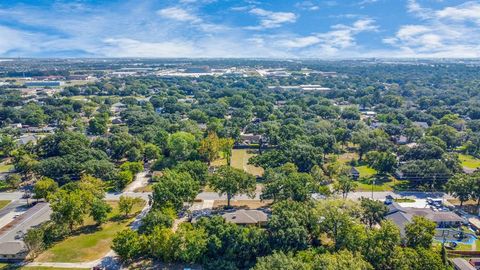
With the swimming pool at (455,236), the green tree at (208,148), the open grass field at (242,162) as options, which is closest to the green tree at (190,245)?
the swimming pool at (455,236)

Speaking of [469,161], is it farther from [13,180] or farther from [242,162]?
[13,180]

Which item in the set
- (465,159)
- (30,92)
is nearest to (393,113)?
(465,159)

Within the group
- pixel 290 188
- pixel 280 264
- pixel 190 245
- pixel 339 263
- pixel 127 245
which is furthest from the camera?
pixel 290 188

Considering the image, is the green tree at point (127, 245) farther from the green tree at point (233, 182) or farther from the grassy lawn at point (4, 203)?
the grassy lawn at point (4, 203)

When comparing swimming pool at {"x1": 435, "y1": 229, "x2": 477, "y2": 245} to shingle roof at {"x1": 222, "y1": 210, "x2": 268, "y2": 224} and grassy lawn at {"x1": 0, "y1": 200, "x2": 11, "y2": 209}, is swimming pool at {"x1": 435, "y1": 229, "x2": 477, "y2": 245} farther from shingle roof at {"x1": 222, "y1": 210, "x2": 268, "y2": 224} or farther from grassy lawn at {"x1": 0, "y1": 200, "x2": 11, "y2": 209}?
grassy lawn at {"x1": 0, "y1": 200, "x2": 11, "y2": 209}

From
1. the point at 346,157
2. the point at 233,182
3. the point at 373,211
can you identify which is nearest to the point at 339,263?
the point at 373,211
